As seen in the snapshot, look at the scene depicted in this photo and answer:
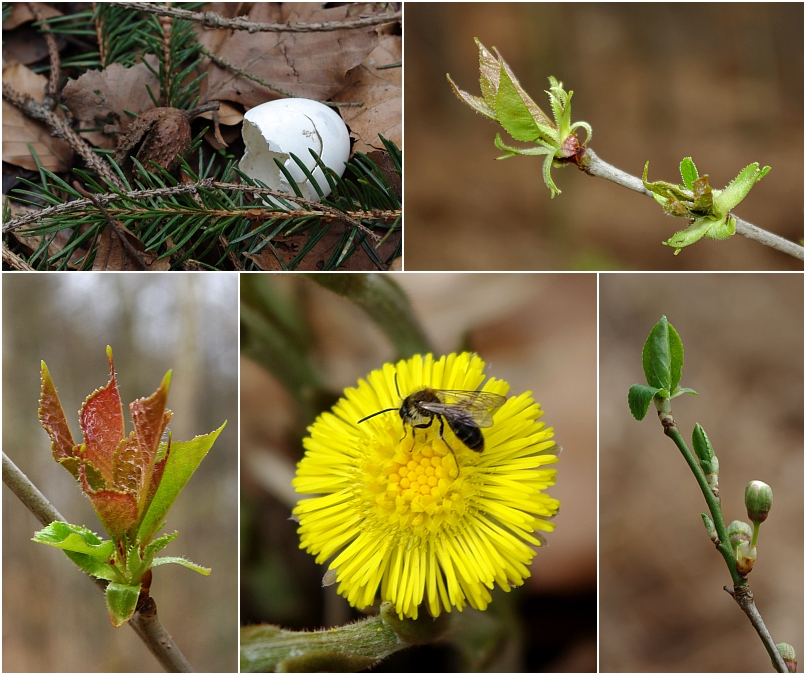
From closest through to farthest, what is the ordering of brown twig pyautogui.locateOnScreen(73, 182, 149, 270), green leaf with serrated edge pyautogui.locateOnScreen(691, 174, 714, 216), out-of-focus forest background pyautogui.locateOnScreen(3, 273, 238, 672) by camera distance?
green leaf with serrated edge pyautogui.locateOnScreen(691, 174, 714, 216) < brown twig pyautogui.locateOnScreen(73, 182, 149, 270) < out-of-focus forest background pyautogui.locateOnScreen(3, 273, 238, 672)

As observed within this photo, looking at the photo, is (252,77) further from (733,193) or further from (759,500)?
(759,500)

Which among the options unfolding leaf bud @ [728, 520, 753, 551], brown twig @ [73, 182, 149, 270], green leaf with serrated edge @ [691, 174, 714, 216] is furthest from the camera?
brown twig @ [73, 182, 149, 270]

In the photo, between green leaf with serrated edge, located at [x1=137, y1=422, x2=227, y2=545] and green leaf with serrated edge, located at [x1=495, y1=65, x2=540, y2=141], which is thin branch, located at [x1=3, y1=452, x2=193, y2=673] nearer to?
green leaf with serrated edge, located at [x1=137, y1=422, x2=227, y2=545]

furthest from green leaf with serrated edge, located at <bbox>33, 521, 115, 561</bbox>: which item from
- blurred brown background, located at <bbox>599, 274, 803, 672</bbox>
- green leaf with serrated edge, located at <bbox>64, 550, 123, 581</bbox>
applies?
blurred brown background, located at <bbox>599, 274, 803, 672</bbox>

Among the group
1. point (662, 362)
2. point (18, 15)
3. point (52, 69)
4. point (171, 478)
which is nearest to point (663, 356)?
point (662, 362)

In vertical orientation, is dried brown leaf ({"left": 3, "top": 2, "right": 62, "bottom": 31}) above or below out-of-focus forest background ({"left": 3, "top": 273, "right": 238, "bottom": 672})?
above

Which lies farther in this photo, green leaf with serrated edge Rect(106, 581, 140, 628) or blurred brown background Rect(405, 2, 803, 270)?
blurred brown background Rect(405, 2, 803, 270)
